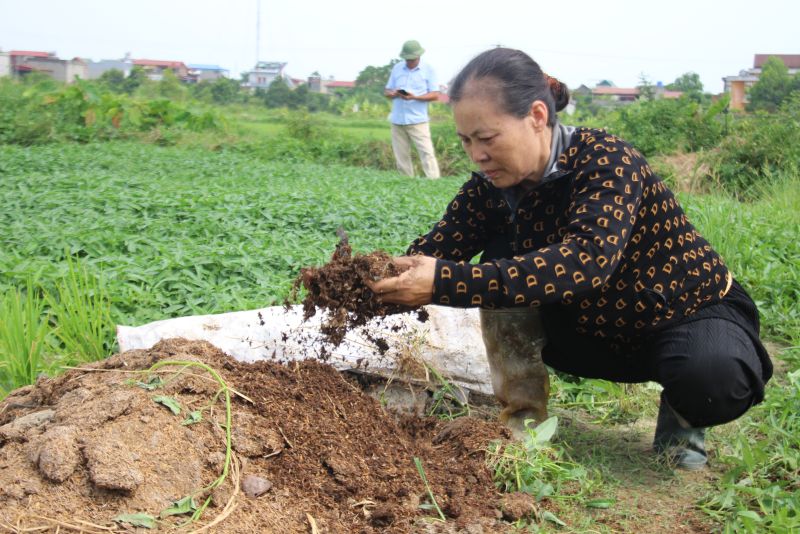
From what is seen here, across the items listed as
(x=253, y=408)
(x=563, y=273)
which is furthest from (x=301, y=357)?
(x=563, y=273)

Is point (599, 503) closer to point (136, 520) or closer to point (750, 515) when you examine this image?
point (750, 515)

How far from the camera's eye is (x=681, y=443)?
265 cm

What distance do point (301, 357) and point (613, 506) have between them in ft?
3.86

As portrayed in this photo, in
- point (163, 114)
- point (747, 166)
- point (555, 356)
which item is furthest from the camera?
point (163, 114)

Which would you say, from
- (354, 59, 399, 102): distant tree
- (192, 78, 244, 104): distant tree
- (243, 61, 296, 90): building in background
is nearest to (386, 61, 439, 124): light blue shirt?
(192, 78, 244, 104): distant tree

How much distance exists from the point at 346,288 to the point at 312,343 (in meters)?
0.68

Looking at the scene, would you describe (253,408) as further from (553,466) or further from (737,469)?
(737,469)

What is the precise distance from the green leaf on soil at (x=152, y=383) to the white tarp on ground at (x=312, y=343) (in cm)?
58

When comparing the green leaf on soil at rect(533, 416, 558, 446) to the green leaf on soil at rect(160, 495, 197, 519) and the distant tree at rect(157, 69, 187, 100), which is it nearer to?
the green leaf on soil at rect(160, 495, 197, 519)

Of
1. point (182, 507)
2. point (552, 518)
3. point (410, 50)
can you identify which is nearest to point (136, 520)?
point (182, 507)

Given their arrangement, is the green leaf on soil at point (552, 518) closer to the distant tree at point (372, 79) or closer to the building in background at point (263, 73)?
the distant tree at point (372, 79)

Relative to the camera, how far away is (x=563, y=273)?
2.18 metres

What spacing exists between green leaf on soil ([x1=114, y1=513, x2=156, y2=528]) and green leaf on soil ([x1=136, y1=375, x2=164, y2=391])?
45 cm

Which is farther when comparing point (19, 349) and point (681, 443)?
point (19, 349)
